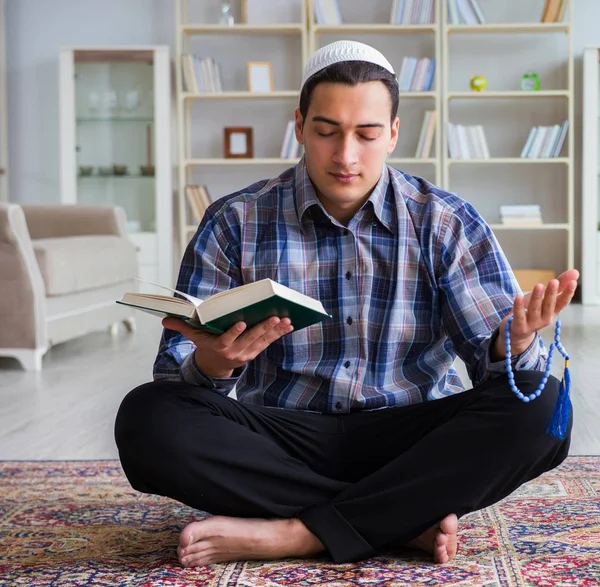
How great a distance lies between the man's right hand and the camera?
1.20 meters

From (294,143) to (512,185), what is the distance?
137 centimetres

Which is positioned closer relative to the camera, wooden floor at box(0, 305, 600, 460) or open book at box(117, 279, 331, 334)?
open book at box(117, 279, 331, 334)

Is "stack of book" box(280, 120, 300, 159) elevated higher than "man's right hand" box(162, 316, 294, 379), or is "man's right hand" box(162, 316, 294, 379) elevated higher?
"stack of book" box(280, 120, 300, 159)

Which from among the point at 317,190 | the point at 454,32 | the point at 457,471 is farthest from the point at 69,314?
the point at 454,32

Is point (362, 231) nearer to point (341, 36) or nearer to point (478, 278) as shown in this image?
point (478, 278)

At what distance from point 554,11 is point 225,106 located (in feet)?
6.64

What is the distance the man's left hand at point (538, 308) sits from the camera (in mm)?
1153

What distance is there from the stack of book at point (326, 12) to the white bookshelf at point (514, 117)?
0.68 metres

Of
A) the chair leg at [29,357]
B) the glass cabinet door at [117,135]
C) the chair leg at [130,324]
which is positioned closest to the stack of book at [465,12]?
the glass cabinet door at [117,135]

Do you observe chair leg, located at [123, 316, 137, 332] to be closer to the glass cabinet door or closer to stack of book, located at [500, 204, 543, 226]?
the glass cabinet door

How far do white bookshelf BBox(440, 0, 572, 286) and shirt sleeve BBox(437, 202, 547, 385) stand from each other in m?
4.22

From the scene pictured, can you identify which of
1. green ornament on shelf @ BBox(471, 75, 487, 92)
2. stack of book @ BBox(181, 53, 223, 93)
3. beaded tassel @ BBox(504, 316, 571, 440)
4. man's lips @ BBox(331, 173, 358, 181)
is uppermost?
stack of book @ BBox(181, 53, 223, 93)

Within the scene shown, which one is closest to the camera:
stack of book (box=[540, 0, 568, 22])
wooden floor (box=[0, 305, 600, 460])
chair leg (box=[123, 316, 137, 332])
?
wooden floor (box=[0, 305, 600, 460])

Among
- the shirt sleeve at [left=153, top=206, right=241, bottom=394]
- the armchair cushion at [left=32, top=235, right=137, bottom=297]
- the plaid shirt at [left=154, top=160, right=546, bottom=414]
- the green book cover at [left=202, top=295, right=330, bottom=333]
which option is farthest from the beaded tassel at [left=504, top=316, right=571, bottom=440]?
the armchair cushion at [left=32, top=235, right=137, bottom=297]
